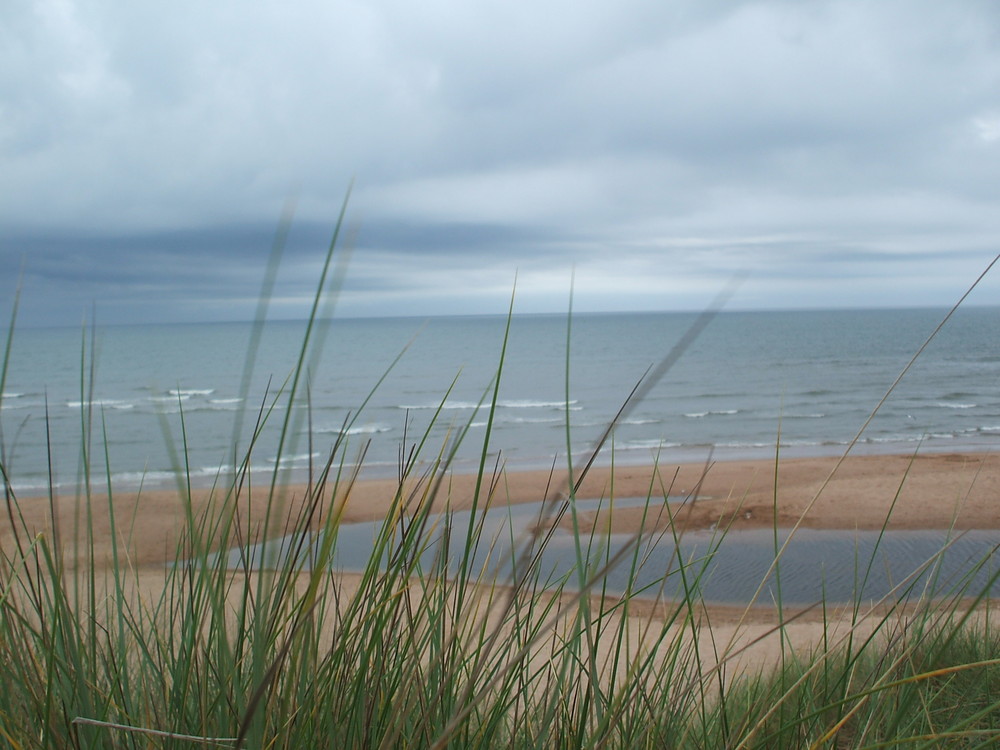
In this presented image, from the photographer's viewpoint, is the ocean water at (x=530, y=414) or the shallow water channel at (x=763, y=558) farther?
the ocean water at (x=530, y=414)

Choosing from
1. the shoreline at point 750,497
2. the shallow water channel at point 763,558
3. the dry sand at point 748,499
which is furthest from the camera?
the shoreline at point 750,497

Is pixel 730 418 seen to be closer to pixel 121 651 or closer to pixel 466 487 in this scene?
pixel 466 487

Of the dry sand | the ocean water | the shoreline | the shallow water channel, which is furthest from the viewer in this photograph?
the ocean water

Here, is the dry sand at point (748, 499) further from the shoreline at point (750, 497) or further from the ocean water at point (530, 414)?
the ocean water at point (530, 414)

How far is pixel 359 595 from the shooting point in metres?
1.18

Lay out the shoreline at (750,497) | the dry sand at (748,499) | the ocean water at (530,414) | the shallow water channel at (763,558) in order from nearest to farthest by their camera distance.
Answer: the shallow water channel at (763,558) → the dry sand at (748,499) → the shoreline at (750,497) → the ocean water at (530,414)

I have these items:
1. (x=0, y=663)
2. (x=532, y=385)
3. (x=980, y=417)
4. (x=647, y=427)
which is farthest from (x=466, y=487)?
(x=532, y=385)

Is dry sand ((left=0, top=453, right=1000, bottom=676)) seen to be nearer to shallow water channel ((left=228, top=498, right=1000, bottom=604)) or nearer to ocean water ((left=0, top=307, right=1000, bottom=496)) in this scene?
shallow water channel ((left=228, top=498, right=1000, bottom=604))

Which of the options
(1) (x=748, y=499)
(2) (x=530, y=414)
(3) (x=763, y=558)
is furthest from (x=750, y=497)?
(2) (x=530, y=414)

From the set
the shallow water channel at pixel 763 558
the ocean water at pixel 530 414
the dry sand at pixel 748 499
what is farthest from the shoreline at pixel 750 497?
the ocean water at pixel 530 414

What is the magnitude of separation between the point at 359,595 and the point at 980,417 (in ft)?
71.1

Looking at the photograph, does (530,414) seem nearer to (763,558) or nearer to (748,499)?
→ (748,499)

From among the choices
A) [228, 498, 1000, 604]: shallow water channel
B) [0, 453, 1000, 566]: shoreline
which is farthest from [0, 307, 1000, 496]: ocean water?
[228, 498, 1000, 604]: shallow water channel

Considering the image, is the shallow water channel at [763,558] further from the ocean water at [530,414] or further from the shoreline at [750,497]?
the ocean water at [530,414]
